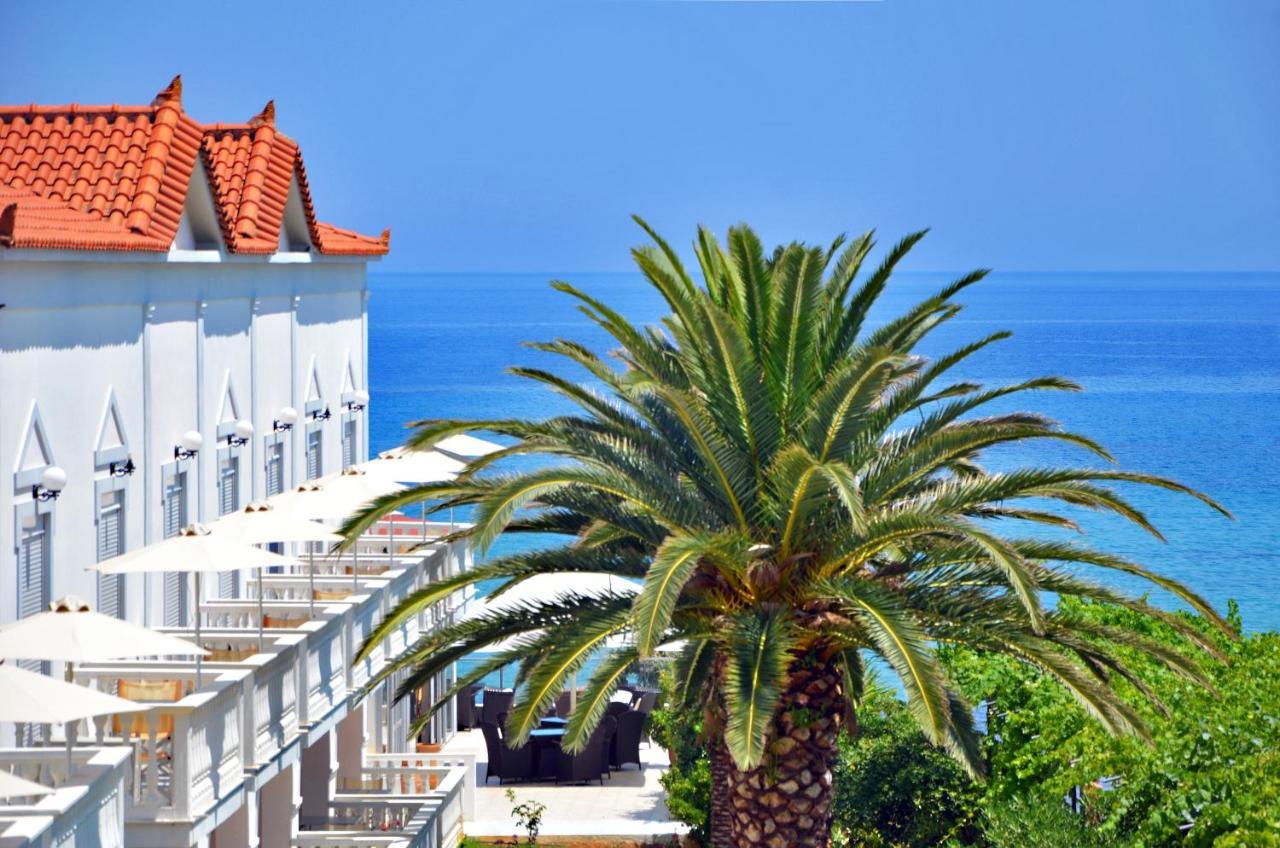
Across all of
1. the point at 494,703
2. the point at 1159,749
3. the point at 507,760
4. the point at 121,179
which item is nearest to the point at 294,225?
the point at 121,179

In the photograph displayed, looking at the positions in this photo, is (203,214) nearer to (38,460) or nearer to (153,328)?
(153,328)

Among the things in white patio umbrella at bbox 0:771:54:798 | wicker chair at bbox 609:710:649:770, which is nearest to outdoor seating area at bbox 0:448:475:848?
white patio umbrella at bbox 0:771:54:798

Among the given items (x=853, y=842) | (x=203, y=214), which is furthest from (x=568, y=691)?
(x=203, y=214)

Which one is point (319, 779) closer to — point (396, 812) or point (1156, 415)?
point (396, 812)

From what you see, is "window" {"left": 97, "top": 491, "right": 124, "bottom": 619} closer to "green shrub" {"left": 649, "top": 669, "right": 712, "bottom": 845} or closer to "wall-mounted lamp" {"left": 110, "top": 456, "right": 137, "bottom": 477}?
"wall-mounted lamp" {"left": 110, "top": 456, "right": 137, "bottom": 477}

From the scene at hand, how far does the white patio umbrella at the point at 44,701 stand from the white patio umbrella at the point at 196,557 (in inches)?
151

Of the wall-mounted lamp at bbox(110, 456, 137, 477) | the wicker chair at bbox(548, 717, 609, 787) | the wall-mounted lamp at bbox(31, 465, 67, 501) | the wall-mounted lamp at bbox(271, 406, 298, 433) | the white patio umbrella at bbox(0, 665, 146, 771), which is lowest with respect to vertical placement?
the wicker chair at bbox(548, 717, 609, 787)

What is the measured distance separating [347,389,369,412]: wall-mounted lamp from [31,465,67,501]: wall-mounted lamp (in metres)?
13.5

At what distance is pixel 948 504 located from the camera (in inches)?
631

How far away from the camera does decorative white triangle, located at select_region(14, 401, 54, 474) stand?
17.6 meters

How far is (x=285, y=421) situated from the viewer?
26969mm

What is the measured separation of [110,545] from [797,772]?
27.2 ft

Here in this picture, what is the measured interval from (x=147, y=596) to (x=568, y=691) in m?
16.0

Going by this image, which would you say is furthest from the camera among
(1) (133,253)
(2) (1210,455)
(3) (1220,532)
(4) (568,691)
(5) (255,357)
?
(2) (1210,455)
